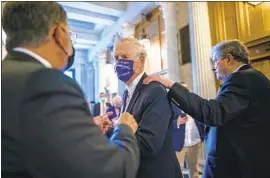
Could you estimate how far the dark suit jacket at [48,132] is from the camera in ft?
2.16

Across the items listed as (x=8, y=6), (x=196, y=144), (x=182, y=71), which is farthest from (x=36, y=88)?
(x=182, y=71)

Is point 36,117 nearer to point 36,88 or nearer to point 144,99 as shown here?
point 36,88

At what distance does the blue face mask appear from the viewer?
1.49m

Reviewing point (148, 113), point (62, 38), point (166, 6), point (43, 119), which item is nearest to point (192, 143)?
point (148, 113)

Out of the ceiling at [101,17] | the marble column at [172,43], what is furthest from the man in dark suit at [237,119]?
the ceiling at [101,17]

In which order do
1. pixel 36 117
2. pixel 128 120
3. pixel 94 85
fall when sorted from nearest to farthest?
pixel 36 117 < pixel 128 120 < pixel 94 85

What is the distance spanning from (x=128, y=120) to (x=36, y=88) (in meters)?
0.38

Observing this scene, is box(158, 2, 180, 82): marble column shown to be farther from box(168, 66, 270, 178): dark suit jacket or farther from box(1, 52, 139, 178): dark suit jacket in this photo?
box(1, 52, 139, 178): dark suit jacket

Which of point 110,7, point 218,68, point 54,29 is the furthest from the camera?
point 110,7

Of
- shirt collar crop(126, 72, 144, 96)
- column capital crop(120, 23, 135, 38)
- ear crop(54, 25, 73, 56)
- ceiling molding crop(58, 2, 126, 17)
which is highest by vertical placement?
ceiling molding crop(58, 2, 126, 17)

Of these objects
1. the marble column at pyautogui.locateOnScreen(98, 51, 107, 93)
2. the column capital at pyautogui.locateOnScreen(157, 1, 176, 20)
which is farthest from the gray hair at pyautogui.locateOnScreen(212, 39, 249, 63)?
the marble column at pyautogui.locateOnScreen(98, 51, 107, 93)

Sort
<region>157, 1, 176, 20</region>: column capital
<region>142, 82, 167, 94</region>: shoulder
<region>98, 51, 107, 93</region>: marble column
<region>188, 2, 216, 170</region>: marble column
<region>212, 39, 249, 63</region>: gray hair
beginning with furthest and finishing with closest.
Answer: <region>98, 51, 107, 93</region>: marble column, <region>157, 1, 176, 20</region>: column capital, <region>188, 2, 216, 170</region>: marble column, <region>212, 39, 249, 63</region>: gray hair, <region>142, 82, 167, 94</region>: shoulder

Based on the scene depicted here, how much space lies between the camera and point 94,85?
428 inches

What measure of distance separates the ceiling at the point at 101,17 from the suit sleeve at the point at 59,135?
6.25 metres
